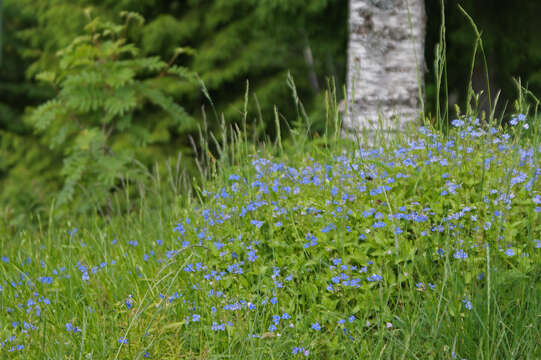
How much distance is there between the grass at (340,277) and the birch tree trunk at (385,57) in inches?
46.8

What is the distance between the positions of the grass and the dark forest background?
1604 millimetres

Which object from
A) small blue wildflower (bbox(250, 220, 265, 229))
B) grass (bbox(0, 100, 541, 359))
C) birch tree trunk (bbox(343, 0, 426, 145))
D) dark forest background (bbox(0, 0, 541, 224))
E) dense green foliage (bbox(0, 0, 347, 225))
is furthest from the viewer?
dense green foliage (bbox(0, 0, 347, 225))

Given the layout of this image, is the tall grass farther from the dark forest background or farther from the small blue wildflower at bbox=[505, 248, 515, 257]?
the dark forest background

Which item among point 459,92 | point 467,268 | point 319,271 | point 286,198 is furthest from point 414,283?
point 459,92

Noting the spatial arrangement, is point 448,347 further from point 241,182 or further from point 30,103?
point 30,103

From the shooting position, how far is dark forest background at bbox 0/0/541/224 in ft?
16.0

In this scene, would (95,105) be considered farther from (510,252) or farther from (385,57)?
(510,252)

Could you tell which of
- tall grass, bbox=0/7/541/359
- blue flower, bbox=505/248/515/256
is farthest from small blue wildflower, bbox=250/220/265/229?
blue flower, bbox=505/248/515/256

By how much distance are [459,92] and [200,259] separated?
4.30m

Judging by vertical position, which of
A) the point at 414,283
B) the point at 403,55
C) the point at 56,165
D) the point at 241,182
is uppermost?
the point at 403,55

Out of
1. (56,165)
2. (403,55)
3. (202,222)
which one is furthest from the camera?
(56,165)

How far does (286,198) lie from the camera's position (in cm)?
265

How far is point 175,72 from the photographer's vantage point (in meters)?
5.15

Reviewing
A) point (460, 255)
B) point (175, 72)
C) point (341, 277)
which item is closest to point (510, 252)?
point (460, 255)
